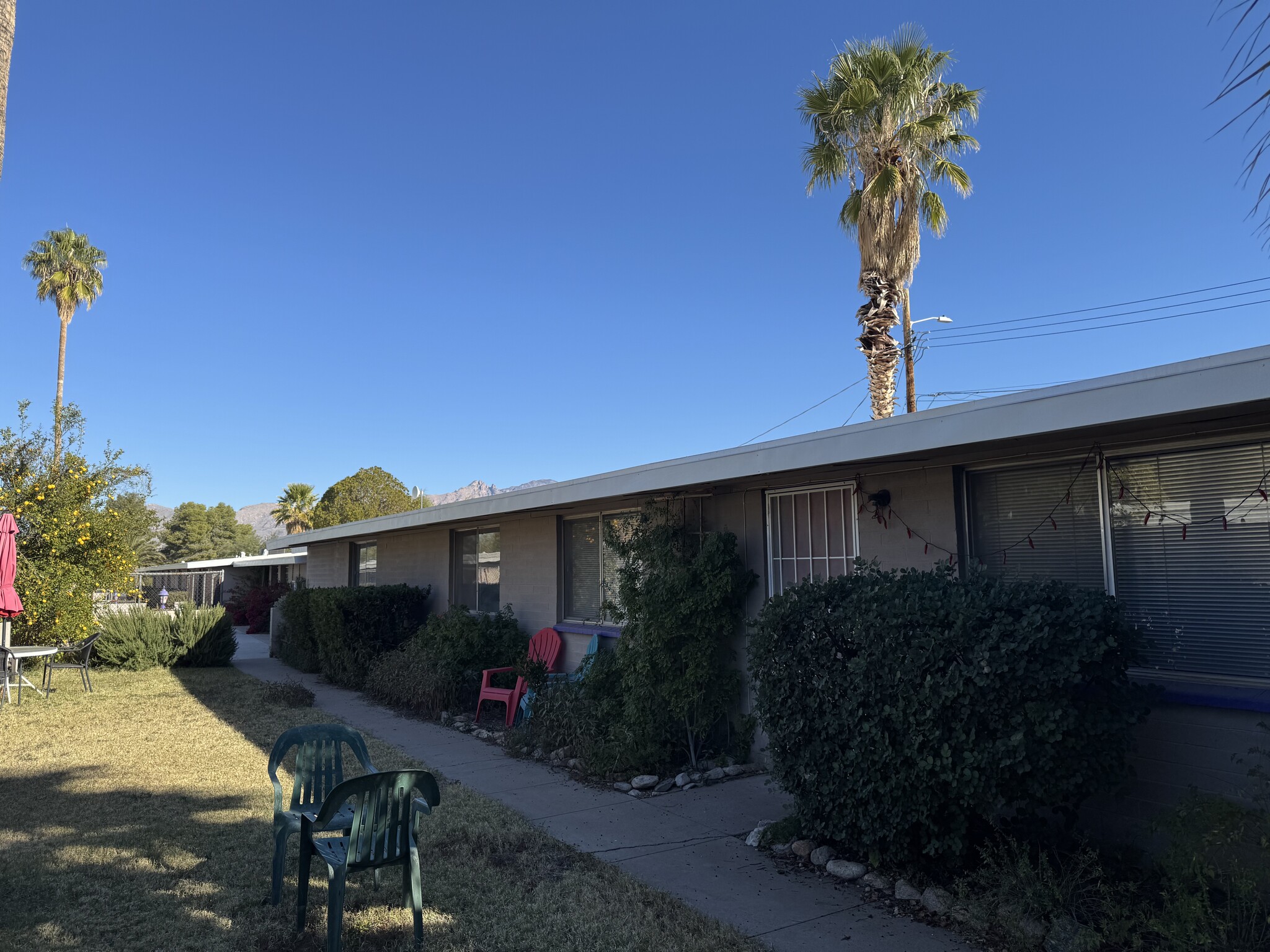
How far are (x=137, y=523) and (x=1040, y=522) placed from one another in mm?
21248

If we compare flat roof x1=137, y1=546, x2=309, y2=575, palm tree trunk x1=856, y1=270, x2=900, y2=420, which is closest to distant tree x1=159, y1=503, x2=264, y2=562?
flat roof x1=137, y1=546, x2=309, y2=575

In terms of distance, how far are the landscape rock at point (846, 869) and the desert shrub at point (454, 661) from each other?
19.5 ft

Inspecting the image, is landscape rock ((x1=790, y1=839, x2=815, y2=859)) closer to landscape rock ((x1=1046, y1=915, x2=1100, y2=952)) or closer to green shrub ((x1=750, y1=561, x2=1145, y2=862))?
green shrub ((x1=750, y1=561, x2=1145, y2=862))

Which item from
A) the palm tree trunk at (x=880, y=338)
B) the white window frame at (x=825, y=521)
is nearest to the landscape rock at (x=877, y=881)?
the white window frame at (x=825, y=521)

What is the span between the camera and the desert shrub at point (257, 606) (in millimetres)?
26328

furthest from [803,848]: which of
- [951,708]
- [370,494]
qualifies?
[370,494]

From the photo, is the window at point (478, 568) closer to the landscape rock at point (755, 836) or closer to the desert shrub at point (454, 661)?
the desert shrub at point (454, 661)

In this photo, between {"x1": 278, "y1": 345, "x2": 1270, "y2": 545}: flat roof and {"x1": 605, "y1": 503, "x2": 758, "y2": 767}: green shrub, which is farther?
{"x1": 605, "y1": 503, "x2": 758, "y2": 767}: green shrub

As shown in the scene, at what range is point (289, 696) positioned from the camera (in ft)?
37.8

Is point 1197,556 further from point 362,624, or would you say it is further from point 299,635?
point 299,635

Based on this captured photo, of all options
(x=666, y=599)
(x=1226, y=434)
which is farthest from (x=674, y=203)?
(x=1226, y=434)

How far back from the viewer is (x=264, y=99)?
50.5 ft

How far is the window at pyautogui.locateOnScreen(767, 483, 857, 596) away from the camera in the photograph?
22.3 feet

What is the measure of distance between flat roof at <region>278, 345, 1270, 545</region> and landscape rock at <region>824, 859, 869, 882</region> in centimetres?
244
